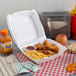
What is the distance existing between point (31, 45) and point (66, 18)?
373mm

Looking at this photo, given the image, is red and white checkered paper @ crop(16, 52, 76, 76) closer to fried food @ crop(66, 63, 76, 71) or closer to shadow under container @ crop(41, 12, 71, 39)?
fried food @ crop(66, 63, 76, 71)

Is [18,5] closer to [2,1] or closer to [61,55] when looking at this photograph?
[2,1]

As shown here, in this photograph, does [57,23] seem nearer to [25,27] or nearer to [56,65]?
[25,27]

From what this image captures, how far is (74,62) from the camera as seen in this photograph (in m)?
1.21

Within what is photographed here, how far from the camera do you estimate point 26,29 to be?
1.47m

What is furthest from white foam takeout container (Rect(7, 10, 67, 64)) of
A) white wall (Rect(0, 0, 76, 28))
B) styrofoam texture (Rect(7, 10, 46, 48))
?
white wall (Rect(0, 0, 76, 28))

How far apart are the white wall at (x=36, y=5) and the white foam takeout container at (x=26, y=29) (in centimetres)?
13

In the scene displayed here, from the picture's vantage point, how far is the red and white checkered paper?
110cm

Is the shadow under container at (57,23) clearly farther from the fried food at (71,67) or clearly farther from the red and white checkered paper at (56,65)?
the fried food at (71,67)

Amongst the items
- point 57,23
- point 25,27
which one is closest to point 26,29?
point 25,27

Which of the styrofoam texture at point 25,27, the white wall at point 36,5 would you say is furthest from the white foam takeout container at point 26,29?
the white wall at point 36,5

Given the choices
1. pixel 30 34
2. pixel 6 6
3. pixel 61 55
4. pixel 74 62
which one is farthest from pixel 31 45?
pixel 6 6

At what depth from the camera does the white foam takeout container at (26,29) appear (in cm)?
137

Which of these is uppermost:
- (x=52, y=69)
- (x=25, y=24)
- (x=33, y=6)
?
(x=33, y=6)
